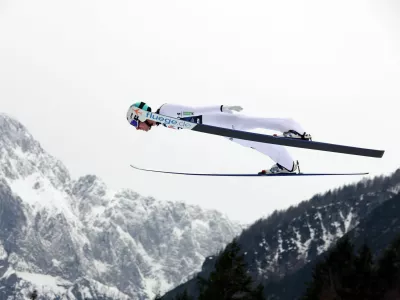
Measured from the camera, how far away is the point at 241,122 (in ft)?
46.6

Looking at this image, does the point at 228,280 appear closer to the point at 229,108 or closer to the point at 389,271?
the point at 389,271

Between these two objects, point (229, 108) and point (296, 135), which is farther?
point (229, 108)

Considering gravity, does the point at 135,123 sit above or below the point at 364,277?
above

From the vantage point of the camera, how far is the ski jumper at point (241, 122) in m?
13.9

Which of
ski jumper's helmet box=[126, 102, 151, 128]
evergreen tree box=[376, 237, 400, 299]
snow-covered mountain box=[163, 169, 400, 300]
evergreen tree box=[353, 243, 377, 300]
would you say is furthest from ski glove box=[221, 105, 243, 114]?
snow-covered mountain box=[163, 169, 400, 300]

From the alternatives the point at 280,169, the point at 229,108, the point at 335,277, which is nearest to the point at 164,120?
the point at 229,108

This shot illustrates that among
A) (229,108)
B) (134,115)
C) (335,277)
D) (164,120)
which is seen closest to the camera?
(229,108)

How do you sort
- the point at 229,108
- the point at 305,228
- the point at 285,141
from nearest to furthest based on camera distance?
1. the point at 285,141
2. the point at 229,108
3. the point at 305,228

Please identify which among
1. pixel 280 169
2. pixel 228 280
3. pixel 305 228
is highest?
pixel 280 169

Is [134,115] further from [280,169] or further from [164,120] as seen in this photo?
[280,169]

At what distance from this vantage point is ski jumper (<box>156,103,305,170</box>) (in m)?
13.9

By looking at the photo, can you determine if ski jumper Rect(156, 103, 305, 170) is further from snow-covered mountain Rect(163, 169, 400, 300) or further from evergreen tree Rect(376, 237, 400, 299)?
snow-covered mountain Rect(163, 169, 400, 300)

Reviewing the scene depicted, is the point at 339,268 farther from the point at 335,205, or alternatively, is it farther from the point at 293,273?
the point at 335,205

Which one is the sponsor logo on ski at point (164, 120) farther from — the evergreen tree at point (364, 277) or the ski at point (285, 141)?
the evergreen tree at point (364, 277)
